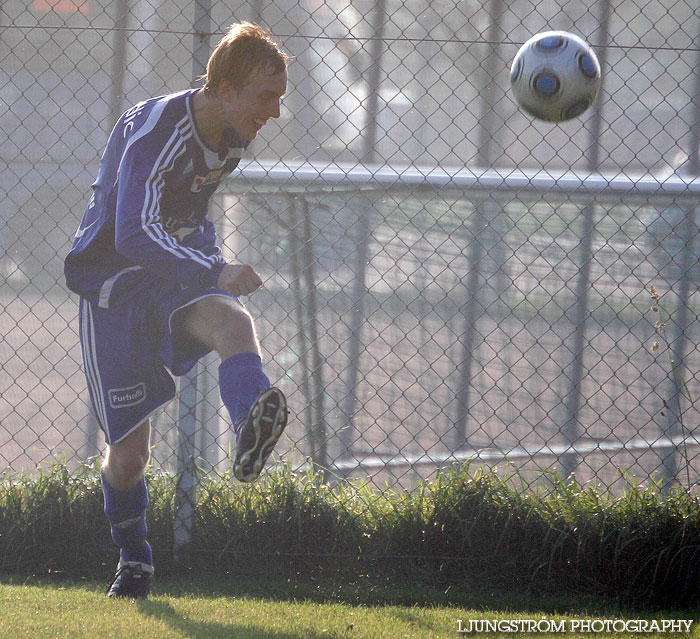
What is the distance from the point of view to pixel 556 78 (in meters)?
3.19

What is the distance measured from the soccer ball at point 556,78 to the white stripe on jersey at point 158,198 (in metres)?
1.41

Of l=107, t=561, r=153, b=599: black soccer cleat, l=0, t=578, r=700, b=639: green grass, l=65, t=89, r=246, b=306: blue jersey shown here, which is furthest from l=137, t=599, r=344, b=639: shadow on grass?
l=65, t=89, r=246, b=306: blue jersey

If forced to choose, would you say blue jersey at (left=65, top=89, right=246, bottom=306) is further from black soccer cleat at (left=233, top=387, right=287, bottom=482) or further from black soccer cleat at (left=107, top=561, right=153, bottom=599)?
black soccer cleat at (left=107, top=561, right=153, bottom=599)

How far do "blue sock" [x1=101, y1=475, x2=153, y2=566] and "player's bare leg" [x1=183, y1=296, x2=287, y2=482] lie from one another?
0.78m

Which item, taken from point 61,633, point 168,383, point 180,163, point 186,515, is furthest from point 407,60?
point 61,633

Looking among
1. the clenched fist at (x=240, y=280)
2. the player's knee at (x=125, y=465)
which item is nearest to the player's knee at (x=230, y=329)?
the clenched fist at (x=240, y=280)

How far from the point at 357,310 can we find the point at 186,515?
135cm

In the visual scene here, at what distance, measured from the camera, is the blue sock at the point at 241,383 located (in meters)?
2.42

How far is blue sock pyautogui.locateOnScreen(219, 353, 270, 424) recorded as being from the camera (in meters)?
2.42

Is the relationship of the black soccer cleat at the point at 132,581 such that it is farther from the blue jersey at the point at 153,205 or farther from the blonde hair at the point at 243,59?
the blonde hair at the point at 243,59

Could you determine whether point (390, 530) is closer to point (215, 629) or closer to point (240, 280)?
point (215, 629)

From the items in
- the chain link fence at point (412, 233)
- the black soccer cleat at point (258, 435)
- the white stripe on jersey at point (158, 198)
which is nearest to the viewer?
the black soccer cleat at point (258, 435)

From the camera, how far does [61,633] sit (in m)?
2.53

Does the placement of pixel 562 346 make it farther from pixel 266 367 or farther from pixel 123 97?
pixel 123 97
